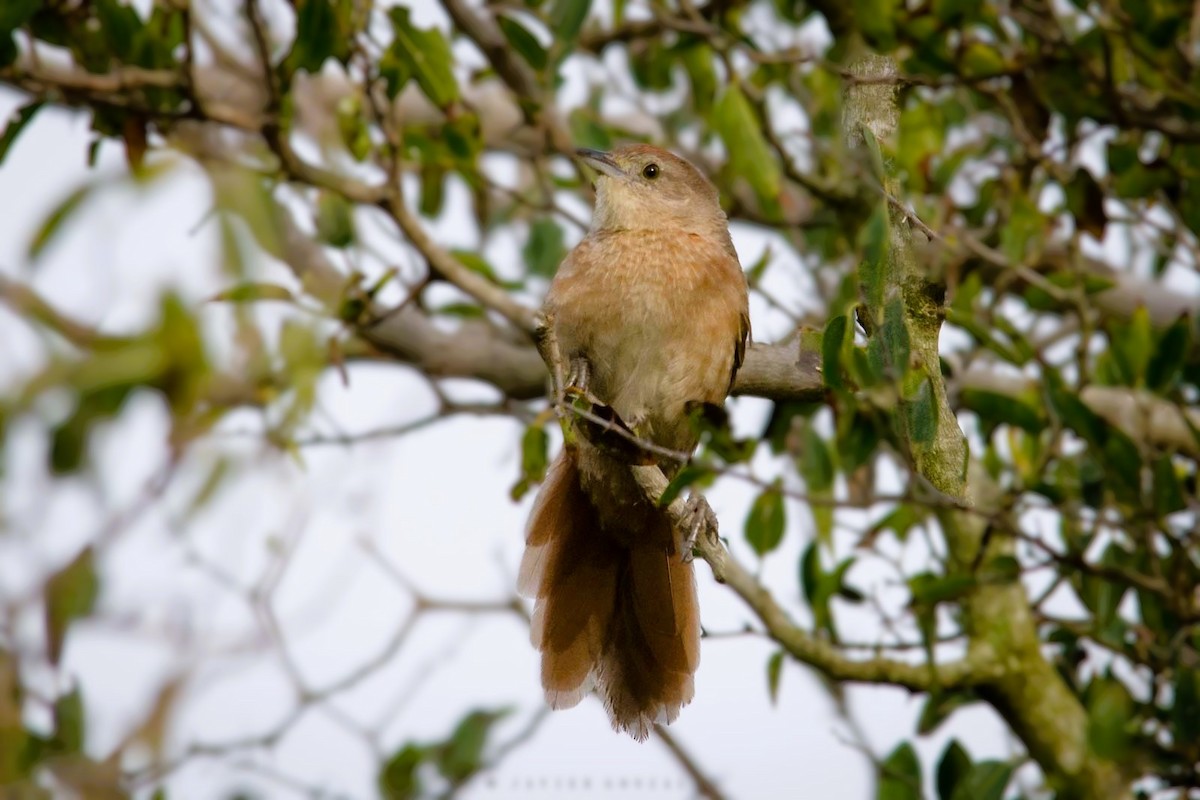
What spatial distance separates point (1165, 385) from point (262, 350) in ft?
10.9

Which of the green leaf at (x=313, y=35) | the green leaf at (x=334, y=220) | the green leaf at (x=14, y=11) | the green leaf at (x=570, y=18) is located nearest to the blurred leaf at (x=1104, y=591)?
the green leaf at (x=570, y=18)

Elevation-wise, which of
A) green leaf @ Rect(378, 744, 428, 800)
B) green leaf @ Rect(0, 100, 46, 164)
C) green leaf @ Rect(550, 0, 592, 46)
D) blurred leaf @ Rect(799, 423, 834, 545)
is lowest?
green leaf @ Rect(378, 744, 428, 800)

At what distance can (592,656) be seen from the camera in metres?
4.09

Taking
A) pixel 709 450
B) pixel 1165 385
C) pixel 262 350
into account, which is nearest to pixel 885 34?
pixel 1165 385

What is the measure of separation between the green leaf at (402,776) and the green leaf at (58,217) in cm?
318

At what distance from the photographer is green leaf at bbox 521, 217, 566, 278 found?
5.46m

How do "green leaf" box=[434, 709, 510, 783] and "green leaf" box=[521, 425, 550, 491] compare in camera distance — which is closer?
"green leaf" box=[521, 425, 550, 491]

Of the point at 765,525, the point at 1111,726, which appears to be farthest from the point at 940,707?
the point at 765,525

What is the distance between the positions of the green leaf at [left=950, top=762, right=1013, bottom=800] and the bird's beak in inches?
85.4

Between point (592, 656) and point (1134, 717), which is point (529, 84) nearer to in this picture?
point (592, 656)

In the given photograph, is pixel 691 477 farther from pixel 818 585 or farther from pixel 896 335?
pixel 818 585

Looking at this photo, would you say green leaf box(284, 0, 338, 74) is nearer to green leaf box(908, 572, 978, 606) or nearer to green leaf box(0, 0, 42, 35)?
green leaf box(0, 0, 42, 35)

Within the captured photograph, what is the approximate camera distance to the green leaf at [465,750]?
453cm

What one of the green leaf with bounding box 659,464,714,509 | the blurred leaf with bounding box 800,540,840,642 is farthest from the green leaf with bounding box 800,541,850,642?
the green leaf with bounding box 659,464,714,509
